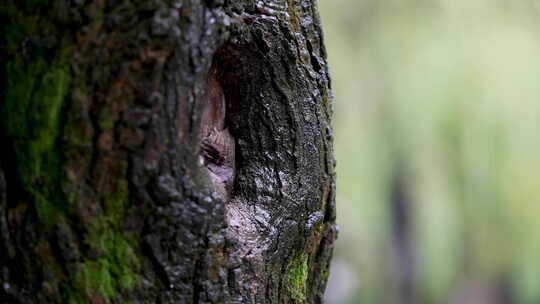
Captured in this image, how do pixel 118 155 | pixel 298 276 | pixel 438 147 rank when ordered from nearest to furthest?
pixel 118 155 → pixel 298 276 → pixel 438 147

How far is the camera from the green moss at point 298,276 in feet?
1.88

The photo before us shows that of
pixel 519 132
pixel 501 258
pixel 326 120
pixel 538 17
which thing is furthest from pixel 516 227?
pixel 326 120

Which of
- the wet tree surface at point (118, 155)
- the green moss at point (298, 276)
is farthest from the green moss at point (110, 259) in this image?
the green moss at point (298, 276)

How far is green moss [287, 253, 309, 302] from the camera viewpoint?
57 centimetres

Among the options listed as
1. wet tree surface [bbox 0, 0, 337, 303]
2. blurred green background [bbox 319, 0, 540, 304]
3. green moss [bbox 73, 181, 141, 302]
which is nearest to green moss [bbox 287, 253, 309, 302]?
wet tree surface [bbox 0, 0, 337, 303]

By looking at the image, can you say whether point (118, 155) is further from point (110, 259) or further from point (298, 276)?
point (298, 276)

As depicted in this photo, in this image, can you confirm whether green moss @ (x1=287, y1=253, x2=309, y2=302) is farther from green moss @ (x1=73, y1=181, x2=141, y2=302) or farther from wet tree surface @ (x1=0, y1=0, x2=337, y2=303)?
green moss @ (x1=73, y1=181, x2=141, y2=302)

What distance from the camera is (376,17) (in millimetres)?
1810

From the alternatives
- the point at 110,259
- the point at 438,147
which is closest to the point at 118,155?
the point at 110,259

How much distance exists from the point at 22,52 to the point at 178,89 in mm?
113

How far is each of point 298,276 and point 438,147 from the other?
1249 mm

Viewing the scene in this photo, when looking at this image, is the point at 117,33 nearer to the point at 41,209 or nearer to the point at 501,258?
the point at 41,209

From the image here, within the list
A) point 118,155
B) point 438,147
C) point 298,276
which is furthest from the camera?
point 438,147

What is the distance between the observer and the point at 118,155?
415 millimetres
